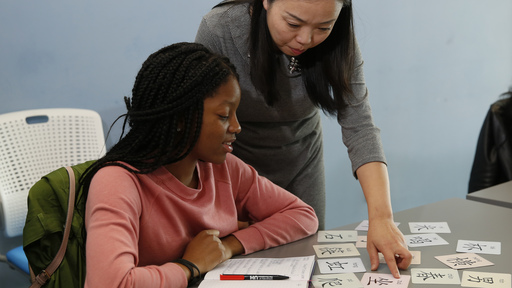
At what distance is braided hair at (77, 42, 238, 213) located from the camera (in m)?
1.21

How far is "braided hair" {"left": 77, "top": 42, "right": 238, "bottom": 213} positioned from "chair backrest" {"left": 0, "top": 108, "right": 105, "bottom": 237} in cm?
70

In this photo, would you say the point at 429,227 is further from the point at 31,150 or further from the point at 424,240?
the point at 31,150

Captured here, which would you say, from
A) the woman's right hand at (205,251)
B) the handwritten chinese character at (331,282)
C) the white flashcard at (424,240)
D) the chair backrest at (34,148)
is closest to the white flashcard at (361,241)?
the white flashcard at (424,240)

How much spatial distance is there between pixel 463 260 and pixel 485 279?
0.10 metres

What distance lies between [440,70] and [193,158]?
2366 millimetres

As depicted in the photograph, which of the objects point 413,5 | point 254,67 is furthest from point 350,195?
point 254,67

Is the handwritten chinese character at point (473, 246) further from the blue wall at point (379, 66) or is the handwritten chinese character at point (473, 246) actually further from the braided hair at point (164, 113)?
the blue wall at point (379, 66)

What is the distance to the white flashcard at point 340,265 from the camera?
4.03 feet

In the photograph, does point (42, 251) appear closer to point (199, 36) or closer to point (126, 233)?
point (126, 233)

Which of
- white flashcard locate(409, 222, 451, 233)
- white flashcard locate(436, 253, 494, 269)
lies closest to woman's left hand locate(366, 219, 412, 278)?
white flashcard locate(436, 253, 494, 269)

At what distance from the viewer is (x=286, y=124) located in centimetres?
172

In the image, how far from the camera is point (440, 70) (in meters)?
3.28

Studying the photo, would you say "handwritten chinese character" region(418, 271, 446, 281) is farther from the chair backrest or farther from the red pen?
the chair backrest

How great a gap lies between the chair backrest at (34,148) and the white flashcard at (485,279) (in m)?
1.23
